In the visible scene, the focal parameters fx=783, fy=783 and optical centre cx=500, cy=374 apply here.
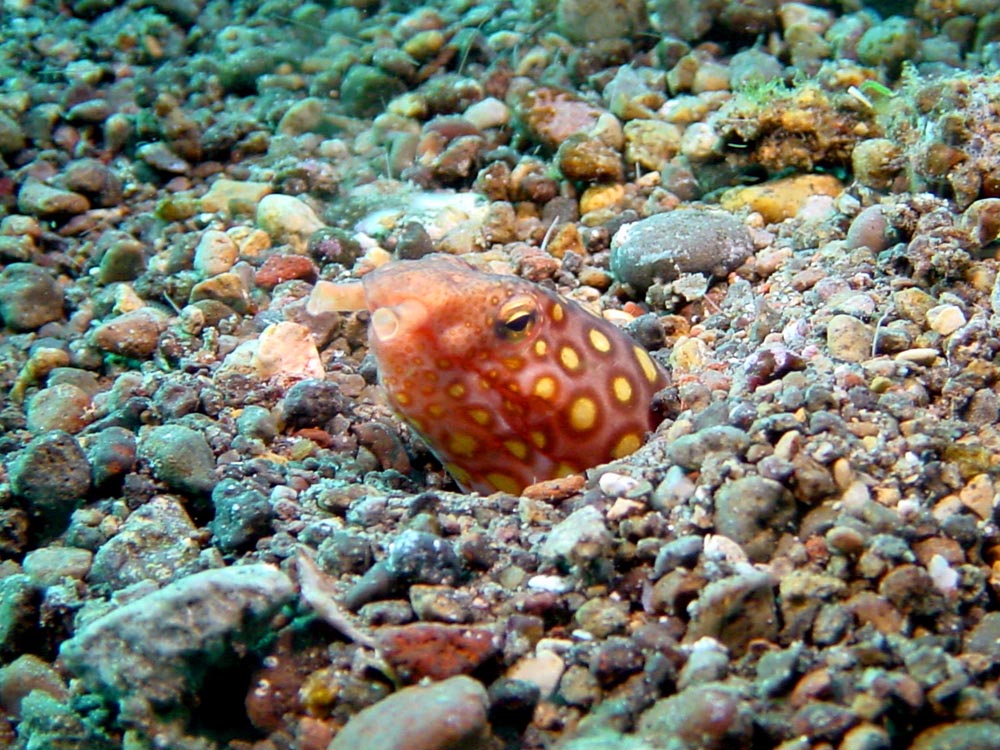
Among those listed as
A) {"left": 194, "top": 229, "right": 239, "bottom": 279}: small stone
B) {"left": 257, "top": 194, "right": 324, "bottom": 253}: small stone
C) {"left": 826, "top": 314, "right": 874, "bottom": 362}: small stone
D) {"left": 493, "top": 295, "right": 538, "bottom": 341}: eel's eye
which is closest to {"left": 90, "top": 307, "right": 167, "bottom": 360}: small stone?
{"left": 194, "top": 229, "right": 239, "bottom": 279}: small stone

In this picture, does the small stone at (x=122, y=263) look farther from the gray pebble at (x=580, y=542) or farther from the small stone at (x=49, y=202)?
the gray pebble at (x=580, y=542)

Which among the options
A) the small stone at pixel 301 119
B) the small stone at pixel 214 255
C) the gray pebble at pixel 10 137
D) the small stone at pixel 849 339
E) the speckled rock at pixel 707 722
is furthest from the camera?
the small stone at pixel 301 119

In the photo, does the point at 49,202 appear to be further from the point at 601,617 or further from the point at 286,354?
the point at 601,617

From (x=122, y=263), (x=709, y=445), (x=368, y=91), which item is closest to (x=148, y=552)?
(x=709, y=445)

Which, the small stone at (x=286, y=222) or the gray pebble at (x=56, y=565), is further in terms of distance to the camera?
the small stone at (x=286, y=222)

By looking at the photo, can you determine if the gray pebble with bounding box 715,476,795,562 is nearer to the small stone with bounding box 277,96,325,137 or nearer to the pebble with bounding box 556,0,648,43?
the pebble with bounding box 556,0,648,43

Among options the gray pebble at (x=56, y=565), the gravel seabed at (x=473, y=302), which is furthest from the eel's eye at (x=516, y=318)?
the gray pebble at (x=56, y=565)

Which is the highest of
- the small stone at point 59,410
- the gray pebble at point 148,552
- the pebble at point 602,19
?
the pebble at point 602,19
